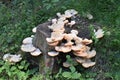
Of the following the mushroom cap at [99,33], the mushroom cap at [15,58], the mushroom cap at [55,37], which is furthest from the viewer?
the mushroom cap at [15,58]

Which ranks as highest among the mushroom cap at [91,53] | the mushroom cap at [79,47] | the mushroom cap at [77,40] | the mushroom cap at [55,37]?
the mushroom cap at [55,37]

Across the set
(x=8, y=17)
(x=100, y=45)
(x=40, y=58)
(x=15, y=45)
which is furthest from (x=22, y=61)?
(x=8, y=17)

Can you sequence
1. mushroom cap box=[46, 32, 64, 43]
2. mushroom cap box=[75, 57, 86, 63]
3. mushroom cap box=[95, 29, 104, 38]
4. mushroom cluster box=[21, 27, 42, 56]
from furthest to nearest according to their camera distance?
mushroom cap box=[95, 29, 104, 38] → mushroom cluster box=[21, 27, 42, 56] → mushroom cap box=[75, 57, 86, 63] → mushroom cap box=[46, 32, 64, 43]

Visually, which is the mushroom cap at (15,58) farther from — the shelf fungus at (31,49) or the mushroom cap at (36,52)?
the mushroom cap at (36,52)

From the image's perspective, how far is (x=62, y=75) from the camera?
4.84m

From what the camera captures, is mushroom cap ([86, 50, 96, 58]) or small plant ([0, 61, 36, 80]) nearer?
mushroom cap ([86, 50, 96, 58])

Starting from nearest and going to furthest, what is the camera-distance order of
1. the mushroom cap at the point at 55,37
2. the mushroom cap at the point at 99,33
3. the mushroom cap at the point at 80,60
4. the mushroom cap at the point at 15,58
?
the mushroom cap at the point at 55,37, the mushroom cap at the point at 80,60, the mushroom cap at the point at 99,33, the mushroom cap at the point at 15,58

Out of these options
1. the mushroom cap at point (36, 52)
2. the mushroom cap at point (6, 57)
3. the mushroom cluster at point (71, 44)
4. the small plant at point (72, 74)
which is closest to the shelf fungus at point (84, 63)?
the mushroom cluster at point (71, 44)

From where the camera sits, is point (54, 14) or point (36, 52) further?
point (54, 14)

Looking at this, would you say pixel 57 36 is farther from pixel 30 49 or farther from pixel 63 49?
pixel 30 49

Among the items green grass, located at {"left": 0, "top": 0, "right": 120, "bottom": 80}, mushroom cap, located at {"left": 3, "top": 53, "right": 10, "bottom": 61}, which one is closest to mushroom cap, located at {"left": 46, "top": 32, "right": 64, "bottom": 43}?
green grass, located at {"left": 0, "top": 0, "right": 120, "bottom": 80}

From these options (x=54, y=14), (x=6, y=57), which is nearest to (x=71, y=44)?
(x=6, y=57)

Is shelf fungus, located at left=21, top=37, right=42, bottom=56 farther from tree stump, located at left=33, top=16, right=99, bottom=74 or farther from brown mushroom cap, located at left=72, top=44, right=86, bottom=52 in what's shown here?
brown mushroom cap, located at left=72, top=44, right=86, bottom=52

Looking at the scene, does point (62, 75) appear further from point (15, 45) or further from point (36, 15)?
point (36, 15)
